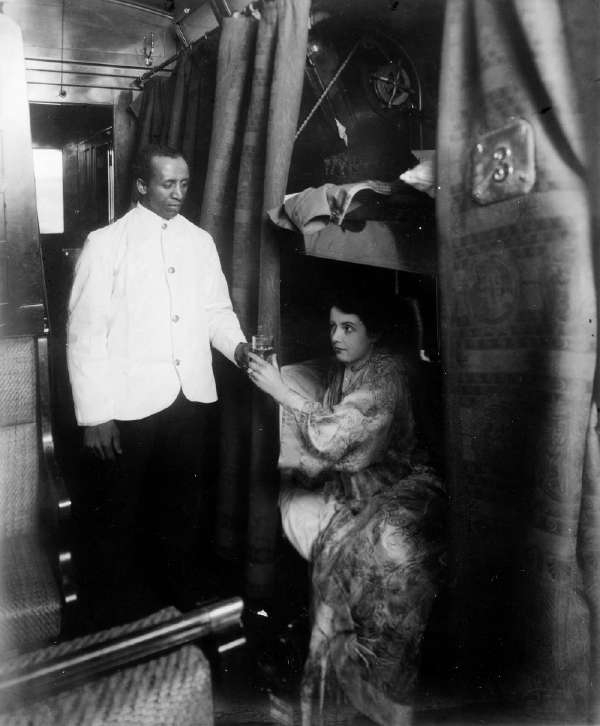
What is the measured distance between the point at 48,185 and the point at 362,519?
128cm

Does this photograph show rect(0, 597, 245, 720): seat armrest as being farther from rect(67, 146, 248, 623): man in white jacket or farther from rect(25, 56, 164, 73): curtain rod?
rect(25, 56, 164, 73): curtain rod

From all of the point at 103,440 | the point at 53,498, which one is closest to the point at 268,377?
the point at 103,440

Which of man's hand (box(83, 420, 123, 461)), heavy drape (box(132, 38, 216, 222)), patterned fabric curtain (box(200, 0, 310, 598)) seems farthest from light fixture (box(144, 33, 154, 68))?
man's hand (box(83, 420, 123, 461))

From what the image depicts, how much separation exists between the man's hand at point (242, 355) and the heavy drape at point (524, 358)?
2.00 ft

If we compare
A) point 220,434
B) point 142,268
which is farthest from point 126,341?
point 220,434

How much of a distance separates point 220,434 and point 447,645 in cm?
83

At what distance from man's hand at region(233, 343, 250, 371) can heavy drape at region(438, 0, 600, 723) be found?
608 millimetres

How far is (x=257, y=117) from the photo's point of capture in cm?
149

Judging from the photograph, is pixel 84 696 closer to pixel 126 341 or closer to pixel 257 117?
pixel 126 341

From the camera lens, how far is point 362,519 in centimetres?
126

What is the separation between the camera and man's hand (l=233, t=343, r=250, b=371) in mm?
1435

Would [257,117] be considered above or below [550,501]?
above

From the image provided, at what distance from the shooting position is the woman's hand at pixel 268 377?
4.29 feet

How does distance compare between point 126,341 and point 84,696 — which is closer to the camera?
point 84,696
